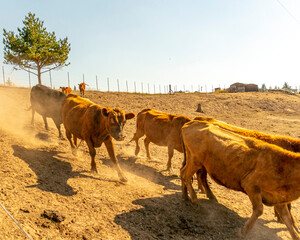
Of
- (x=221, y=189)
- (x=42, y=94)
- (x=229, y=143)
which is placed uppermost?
(x=42, y=94)

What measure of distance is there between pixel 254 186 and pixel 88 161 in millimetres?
5613

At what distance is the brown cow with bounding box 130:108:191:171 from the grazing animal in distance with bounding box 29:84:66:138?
152 inches

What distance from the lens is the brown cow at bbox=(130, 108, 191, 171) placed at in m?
9.43

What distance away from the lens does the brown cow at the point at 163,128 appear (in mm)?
9430

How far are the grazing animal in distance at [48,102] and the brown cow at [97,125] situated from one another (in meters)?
2.99

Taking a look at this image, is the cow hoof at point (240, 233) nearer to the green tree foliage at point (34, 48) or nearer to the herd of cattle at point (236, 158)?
the herd of cattle at point (236, 158)

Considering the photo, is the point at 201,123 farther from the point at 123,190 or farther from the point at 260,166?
the point at 123,190

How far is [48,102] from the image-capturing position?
1258cm

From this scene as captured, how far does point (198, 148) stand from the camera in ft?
19.8

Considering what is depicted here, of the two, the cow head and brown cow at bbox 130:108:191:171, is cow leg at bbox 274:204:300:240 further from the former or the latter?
brown cow at bbox 130:108:191:171

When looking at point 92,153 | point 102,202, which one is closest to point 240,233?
point 102,202

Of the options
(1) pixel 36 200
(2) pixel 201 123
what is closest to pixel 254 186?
(2) pixel 201 123

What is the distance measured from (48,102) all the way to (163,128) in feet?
20.1

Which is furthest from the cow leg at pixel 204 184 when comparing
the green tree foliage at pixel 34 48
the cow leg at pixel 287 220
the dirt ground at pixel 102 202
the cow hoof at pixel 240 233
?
the green tree foliage at pixel 34 48
